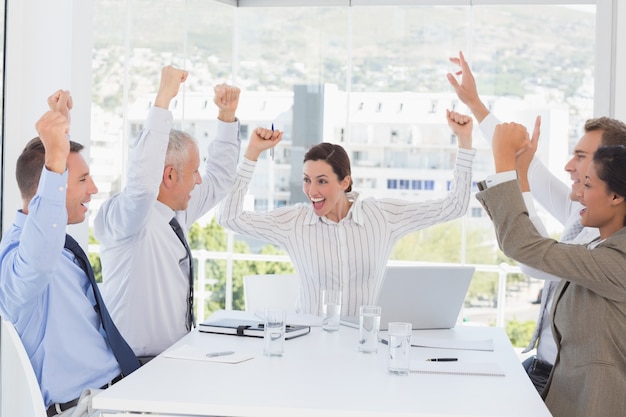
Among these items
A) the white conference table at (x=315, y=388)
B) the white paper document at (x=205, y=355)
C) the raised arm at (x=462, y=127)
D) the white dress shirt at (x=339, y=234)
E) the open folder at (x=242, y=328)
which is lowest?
the white conference table at (x=315, y=388)

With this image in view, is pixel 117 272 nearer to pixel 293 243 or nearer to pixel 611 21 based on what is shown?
pixel 293 243

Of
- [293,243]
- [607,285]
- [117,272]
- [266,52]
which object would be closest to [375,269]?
[293,243]

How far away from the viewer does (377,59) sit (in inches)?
255

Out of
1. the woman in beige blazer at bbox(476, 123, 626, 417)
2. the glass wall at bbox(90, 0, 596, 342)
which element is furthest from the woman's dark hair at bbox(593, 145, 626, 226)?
the glass wall at bbox(90, 0, 596, 342)

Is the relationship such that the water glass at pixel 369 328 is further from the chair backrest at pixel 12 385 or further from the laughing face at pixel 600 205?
the chair backrest at pixel 12 385

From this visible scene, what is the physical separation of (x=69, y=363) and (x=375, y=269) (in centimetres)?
161

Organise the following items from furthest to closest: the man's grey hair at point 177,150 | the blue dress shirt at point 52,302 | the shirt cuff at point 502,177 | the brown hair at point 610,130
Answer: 1. the man's grey hair at point 177,150
2. the brown hair at point 610,130
3. the shirt cuff at point 502,177
4. the blue dress shirt at point 52,302

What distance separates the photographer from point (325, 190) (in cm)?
374

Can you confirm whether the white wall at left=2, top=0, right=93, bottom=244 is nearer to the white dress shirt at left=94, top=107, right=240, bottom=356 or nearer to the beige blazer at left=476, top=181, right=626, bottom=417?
Answer: the white dress shirt at left=94, top=107, right=240, bottom=356

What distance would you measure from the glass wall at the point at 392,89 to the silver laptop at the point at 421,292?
304cm

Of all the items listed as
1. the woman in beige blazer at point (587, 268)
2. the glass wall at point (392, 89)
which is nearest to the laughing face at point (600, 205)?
the woman in beige blazer at point (587, 268)

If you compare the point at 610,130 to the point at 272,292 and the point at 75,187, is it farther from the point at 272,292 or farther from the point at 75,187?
the point at 75,187

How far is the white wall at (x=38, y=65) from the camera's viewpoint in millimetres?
3750

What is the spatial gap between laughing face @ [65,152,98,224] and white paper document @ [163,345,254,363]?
53 cm
